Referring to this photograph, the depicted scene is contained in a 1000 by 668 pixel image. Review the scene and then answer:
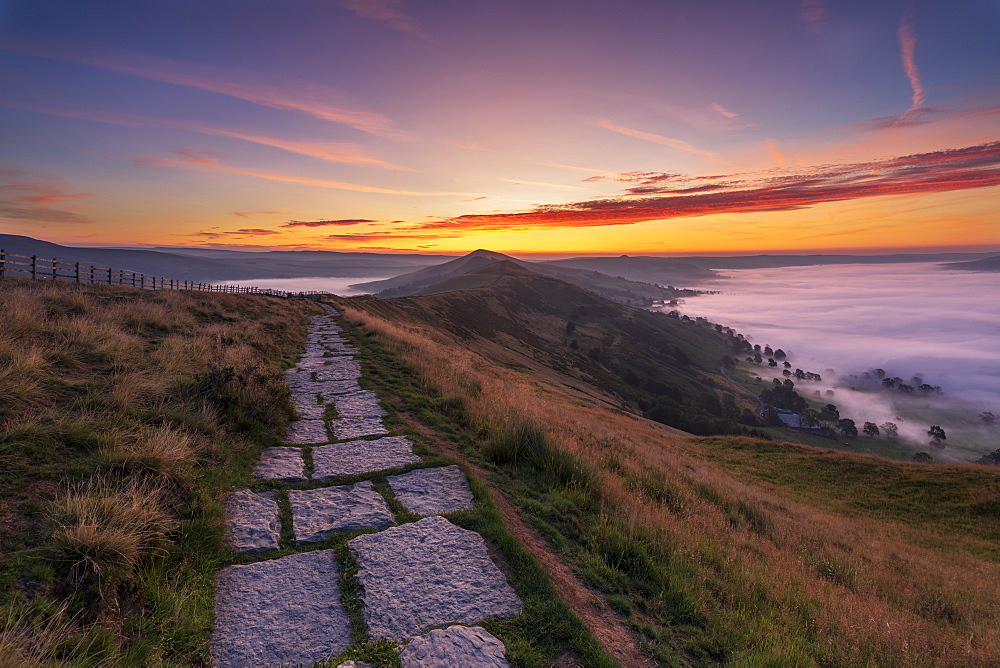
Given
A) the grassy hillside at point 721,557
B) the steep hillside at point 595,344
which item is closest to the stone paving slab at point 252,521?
the grassy hillside at point 721,557

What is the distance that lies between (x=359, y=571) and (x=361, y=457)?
2.55 meters

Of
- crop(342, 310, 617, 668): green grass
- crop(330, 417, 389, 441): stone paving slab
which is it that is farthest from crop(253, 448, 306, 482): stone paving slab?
crop(342, 310, 617, 668): green grass

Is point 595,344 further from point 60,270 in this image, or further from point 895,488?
point 60,270

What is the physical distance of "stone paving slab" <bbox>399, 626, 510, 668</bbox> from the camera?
298 centimetres

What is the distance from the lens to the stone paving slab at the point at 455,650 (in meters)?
2.98

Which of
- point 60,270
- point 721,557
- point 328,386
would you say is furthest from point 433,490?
point 60,270

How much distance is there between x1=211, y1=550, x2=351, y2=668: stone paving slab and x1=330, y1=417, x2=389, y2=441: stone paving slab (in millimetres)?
3230

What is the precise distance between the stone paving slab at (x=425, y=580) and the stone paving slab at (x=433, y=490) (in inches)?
15.6

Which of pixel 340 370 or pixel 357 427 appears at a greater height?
pixel 340 370

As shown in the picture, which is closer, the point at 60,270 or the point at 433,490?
the point at 433,490

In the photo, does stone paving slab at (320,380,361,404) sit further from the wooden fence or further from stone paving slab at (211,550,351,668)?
the wooden fence

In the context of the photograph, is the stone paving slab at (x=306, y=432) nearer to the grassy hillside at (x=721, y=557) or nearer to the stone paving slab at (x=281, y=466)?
the stone paving slab at (x=281, y=466)

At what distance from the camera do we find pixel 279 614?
129 inches

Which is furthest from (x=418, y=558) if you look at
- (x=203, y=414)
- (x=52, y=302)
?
(x=52, y=302)
